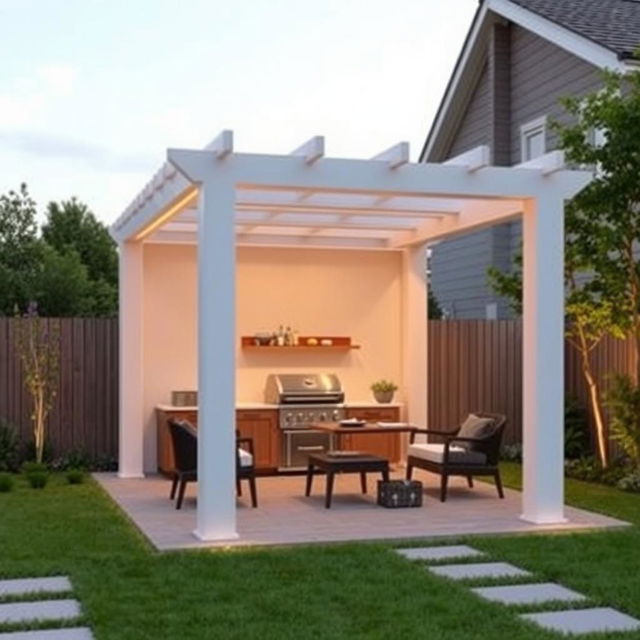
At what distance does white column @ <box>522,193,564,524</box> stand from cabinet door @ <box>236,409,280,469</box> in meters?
3.98

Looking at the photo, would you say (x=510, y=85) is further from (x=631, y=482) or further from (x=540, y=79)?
(x=631, y=482)

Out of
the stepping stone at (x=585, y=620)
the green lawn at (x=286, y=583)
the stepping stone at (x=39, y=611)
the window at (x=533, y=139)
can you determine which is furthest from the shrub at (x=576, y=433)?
the stepping stone at (x=39, y=611)

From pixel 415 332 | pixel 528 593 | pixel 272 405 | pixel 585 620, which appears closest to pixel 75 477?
pixel 272 405

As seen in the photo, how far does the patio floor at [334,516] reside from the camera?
8.29 m

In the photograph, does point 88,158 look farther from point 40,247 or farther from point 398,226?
point 398,226

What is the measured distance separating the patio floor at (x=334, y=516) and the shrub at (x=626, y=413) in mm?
1394

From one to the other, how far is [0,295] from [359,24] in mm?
11028

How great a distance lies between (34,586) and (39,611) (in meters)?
0.63

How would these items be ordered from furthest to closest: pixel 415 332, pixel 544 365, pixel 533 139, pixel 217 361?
pixel 533 139 < pixel 415 332 < pixel 544 365 < pixel 217 361

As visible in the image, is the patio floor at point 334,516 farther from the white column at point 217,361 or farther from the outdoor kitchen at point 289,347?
the outdoor kitchen at point 289,347

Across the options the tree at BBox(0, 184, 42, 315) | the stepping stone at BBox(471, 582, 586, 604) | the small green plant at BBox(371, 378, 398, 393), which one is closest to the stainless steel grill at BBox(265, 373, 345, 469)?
the small green plant at BBox(371, 378, 398, 393)

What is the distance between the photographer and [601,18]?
1534 centimetres

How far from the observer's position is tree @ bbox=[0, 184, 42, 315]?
22.3 metres

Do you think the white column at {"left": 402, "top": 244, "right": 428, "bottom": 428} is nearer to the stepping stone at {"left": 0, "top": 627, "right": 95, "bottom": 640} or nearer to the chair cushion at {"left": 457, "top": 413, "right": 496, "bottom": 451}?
the chair cushion at {"left": 457, "top": 413, "right": 496, "bottom": 451}
